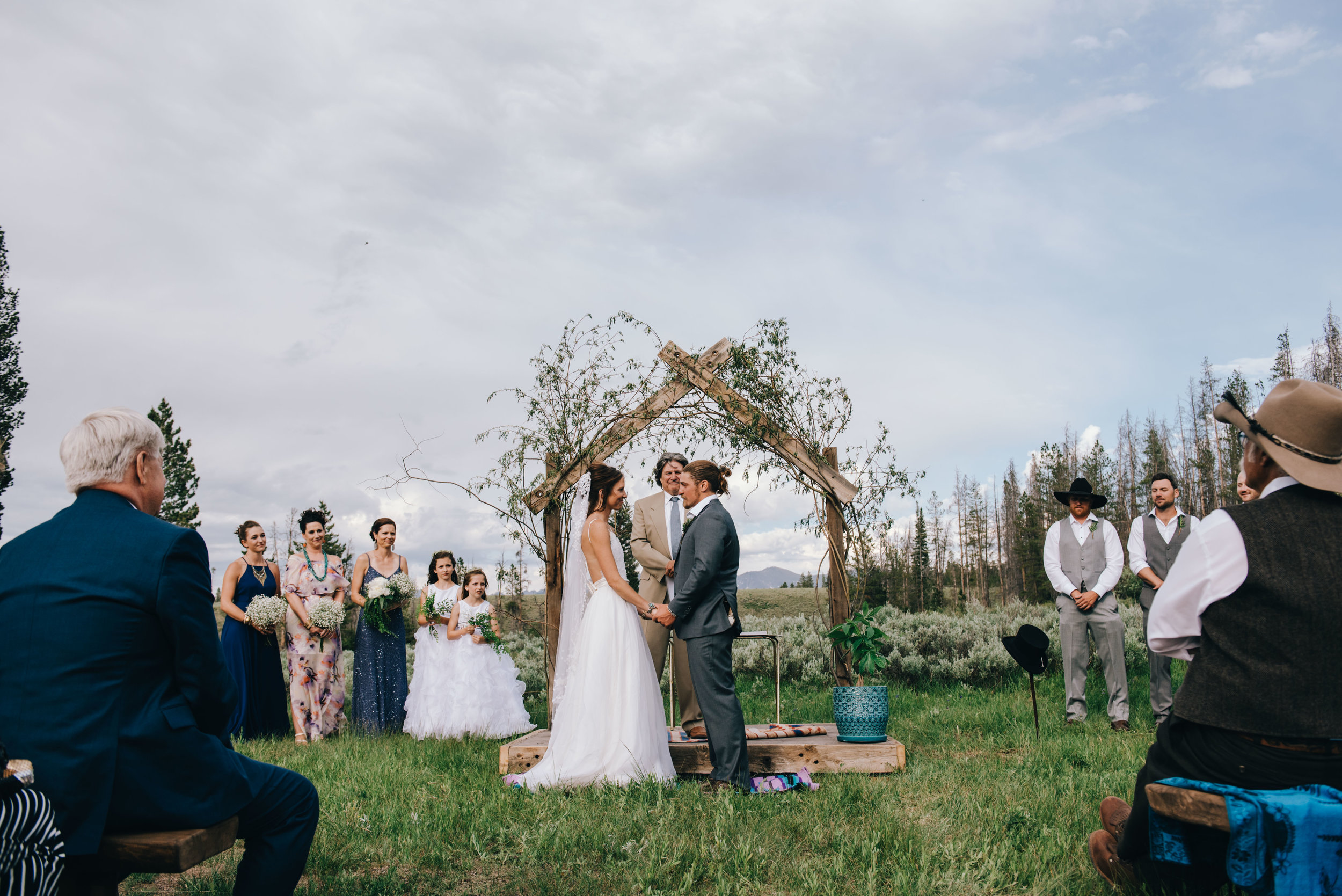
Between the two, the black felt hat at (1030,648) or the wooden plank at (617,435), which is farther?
the wooden plank at (617,435)

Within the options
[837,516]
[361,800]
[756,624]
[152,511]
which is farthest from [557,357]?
[756,624]

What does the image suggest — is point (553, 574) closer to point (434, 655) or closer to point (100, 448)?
point (434, 655)

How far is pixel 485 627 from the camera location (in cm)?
885

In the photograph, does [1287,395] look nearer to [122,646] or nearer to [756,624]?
[122,646]

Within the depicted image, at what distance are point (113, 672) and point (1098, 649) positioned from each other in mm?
8115

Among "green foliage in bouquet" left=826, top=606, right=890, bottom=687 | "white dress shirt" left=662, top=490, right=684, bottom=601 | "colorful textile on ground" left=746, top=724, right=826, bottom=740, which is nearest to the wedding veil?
"white dress shirt" left=662, top=490, right=684, bottom=601

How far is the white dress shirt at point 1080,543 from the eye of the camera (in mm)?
8000

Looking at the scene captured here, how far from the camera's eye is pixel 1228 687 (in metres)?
2.64

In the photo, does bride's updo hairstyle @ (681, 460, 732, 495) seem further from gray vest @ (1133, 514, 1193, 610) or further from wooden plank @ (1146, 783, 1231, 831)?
gray vest @ (1133, 514, 1193, 610)

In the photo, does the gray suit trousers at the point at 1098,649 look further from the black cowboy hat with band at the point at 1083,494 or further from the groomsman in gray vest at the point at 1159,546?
the black cowboy hat with band at the point at 1083,494

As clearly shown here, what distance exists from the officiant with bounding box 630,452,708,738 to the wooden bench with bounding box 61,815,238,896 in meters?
4.69

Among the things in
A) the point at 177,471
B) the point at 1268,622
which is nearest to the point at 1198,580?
the point at 1268,622

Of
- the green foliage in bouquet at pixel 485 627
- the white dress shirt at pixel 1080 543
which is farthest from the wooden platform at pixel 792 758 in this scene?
the white dress shirt at pixel 1080 543

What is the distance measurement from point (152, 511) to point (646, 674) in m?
3.62
